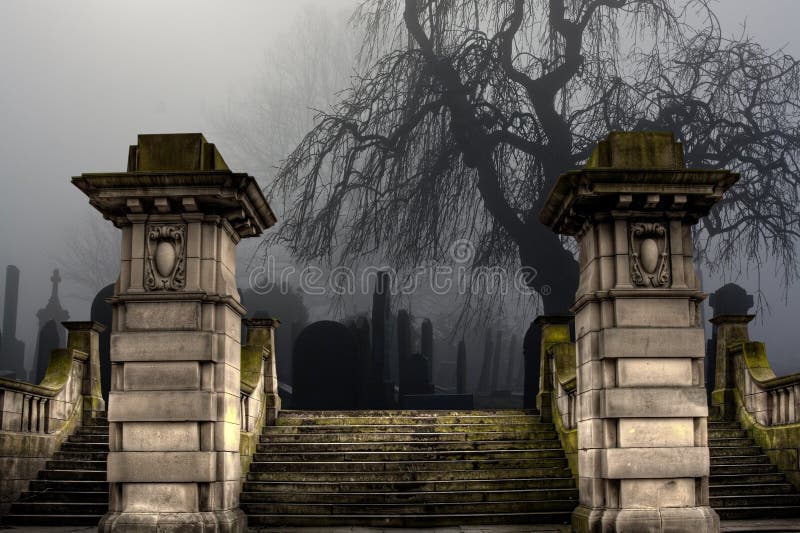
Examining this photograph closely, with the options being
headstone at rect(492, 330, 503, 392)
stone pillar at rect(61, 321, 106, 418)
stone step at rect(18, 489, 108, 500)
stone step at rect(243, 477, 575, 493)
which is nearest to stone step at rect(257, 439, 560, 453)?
stone step at rect(243, 477, 575, 493)

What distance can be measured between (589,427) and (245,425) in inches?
221

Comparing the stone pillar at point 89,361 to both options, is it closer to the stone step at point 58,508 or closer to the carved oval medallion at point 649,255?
the stone step at point 58,508

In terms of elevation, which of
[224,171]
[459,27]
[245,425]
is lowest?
[245,425]

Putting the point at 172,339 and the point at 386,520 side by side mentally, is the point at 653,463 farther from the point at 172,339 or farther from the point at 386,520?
the point at 172,339

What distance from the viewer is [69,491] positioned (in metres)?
13.1

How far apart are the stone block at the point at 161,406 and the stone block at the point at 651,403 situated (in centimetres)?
452

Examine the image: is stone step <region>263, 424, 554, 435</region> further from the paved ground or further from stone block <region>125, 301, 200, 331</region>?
stone block <region>125, 301, 200, 331</region>

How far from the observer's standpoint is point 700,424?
953cm

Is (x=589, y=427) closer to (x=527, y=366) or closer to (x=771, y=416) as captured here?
(x=771, y=416)

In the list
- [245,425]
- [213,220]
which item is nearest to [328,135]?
[245,425]

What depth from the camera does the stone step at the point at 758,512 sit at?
39.7 feet

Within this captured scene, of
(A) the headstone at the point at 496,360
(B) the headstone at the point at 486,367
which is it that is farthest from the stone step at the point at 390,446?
(A) the headstone at the point at 496,360

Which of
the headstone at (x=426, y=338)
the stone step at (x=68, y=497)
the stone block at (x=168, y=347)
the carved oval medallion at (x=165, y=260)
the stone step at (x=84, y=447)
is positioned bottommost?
the stone step at (x=68, y=497)

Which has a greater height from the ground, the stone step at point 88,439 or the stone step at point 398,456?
the stone step at point 88,439
